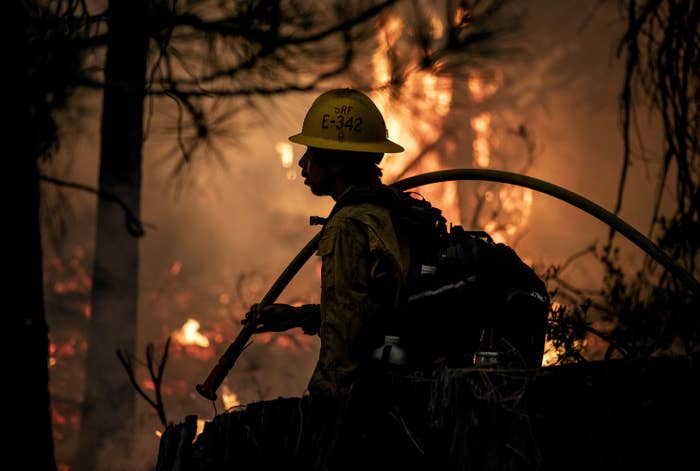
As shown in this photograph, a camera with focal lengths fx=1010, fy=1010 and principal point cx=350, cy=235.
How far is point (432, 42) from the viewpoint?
729 cm

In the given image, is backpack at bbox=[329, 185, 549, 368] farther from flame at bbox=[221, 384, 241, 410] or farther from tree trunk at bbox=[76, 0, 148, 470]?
flame at bbox=[221, 384, 241, 410]

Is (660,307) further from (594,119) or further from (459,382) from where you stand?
(594,119)

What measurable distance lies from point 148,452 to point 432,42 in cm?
387

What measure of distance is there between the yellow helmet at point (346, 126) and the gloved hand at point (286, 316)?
59 cm

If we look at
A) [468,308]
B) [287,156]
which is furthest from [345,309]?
[287,156]

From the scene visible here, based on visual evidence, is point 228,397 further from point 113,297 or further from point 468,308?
point 468,308

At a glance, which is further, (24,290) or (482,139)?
(482,139)

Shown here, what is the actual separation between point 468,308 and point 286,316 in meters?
0.72

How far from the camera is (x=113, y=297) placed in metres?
8.49

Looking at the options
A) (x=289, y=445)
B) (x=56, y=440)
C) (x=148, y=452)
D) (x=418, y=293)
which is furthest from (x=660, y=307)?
(x=56, y=440)

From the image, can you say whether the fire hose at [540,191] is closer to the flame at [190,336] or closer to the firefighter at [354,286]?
the firefighter at [354,286]

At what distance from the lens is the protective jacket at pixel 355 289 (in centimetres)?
316

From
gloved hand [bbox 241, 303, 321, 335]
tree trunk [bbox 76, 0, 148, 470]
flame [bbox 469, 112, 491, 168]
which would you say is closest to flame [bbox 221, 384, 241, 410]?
tree trunk [bbox 76, 0, 148, 470]

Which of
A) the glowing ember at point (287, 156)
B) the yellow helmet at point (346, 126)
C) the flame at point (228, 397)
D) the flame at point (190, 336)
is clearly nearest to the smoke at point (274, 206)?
the glowing ember at point (287, 156)
